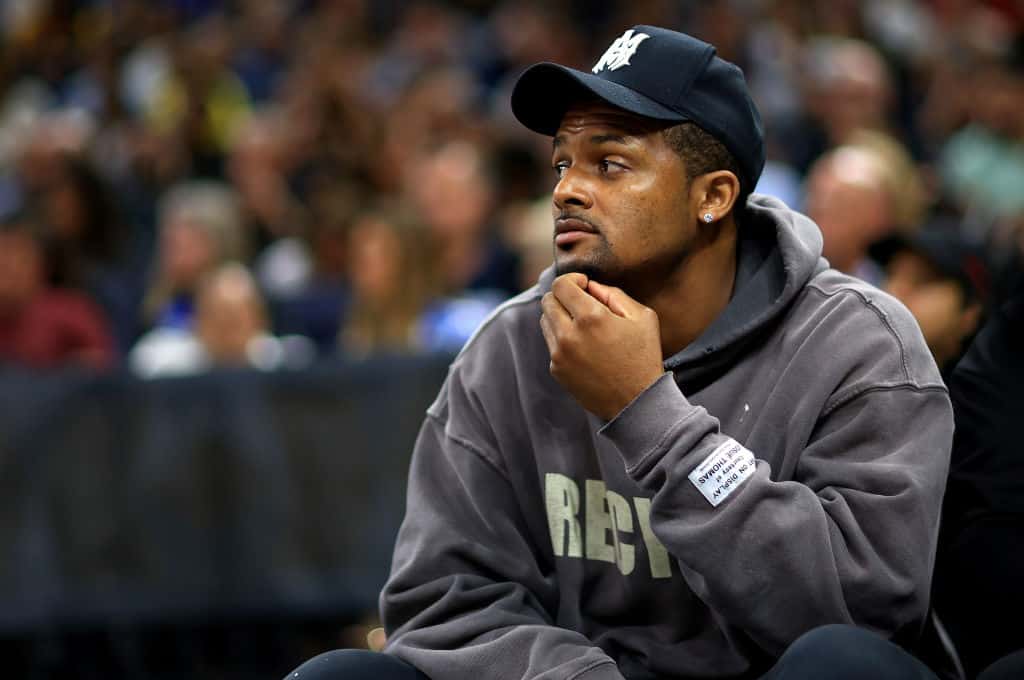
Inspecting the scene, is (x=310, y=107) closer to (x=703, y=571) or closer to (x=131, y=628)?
(x=131, y=628)

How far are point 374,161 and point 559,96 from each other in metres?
5.92

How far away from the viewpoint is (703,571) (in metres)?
2.42

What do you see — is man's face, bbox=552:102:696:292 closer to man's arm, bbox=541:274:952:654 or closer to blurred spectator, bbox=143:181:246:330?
man's arm, bbox=541:274:952:654

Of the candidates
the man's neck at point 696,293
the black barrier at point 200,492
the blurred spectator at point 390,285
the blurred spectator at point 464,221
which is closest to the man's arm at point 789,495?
the man's neck at point 696,293

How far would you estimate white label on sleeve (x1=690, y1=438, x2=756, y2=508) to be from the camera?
2.40 meters

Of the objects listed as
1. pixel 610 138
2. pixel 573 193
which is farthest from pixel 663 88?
pixel 573 193

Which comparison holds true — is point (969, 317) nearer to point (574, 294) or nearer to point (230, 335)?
point (574, 294)

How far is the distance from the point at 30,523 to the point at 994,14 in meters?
7.37

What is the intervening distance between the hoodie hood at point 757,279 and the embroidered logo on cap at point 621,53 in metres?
0.41

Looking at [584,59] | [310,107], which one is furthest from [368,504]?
[584,59]

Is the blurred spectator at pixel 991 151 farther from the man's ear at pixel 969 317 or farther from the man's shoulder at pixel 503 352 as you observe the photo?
the man's shoulder at pixel 503 352

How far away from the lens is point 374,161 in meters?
8.56

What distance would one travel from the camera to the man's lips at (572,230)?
8.82 feet

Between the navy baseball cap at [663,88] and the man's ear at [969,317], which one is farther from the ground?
the navy baseball cap at [663,88]
